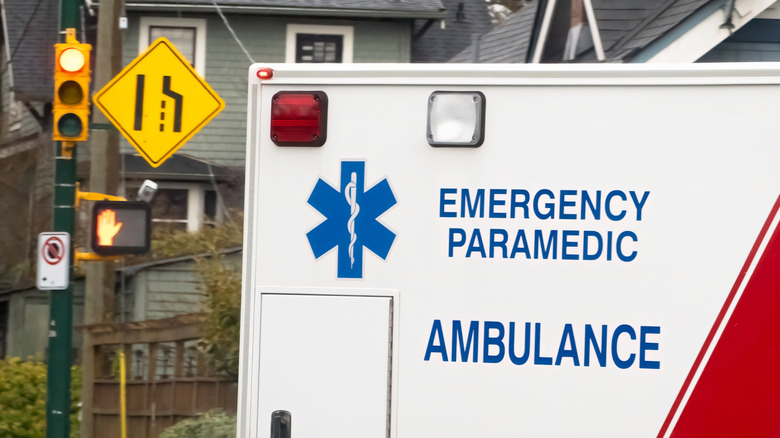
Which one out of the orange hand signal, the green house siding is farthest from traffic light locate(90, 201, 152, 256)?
the green house siding

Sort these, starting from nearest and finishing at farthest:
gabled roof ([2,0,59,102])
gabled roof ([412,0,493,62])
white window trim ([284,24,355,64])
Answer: white window trim ([284,24,355,64]) → gabled roof ([2,0,59,102]) → gabled roof ([412,0,493,62])

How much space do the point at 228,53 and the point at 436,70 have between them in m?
15.8

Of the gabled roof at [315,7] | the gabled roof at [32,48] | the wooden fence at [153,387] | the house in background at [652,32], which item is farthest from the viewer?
the gabled roof at [32,48]

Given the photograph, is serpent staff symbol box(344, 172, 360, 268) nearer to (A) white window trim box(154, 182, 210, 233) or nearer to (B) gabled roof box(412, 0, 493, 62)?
(A) white window trim box(154, 182, 210, 233)

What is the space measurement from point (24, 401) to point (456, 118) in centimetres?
779

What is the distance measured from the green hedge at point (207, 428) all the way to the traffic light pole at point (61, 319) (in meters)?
A: 1.20

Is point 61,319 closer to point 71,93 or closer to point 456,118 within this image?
point 71,93

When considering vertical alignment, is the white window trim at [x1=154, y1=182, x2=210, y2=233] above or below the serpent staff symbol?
above

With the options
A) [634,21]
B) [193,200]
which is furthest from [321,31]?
[634,21]

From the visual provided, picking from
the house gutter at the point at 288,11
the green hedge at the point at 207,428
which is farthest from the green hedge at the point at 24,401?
the house gutter at the point at 288,11

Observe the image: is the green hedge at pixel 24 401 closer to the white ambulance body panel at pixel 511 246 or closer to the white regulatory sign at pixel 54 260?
the white regulatory sign at pixel 54 260

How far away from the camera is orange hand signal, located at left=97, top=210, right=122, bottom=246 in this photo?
22.2ft

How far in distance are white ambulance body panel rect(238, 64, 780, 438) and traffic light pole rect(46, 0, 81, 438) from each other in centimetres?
411

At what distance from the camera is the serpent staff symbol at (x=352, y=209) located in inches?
122
